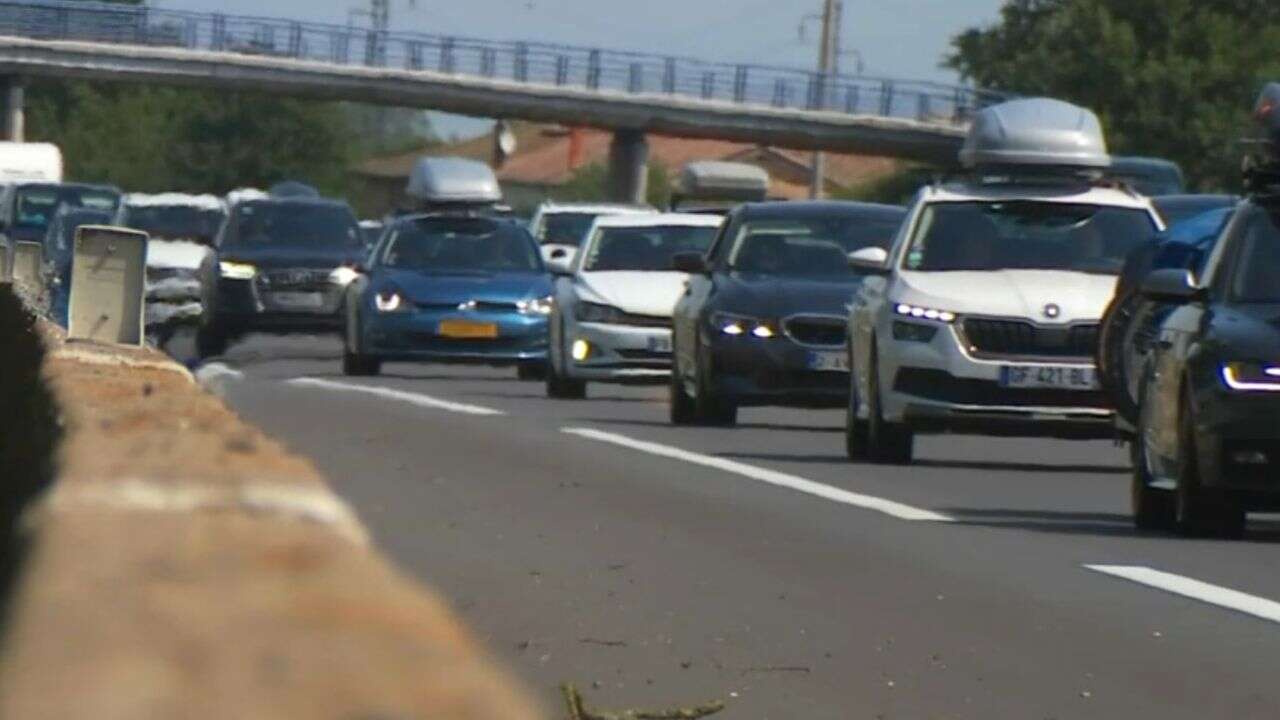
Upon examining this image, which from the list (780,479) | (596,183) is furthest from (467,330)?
(596,183)

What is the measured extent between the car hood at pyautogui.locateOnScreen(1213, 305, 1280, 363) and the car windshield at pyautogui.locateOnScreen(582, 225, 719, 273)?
15840mm

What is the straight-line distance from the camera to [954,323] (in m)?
19.6

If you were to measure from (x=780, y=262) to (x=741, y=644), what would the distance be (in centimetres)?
1451

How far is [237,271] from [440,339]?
597 cm

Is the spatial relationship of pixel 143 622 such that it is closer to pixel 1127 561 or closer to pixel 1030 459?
pixel 1127 561

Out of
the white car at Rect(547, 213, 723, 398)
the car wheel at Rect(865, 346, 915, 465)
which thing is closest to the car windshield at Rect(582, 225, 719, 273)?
the white car at Rect(547, 213, 723, 398)

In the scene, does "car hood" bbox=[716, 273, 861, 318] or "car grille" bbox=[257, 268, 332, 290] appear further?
"car grille" bbox=[257, 268, 332, 290]

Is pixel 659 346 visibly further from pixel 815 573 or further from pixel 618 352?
pixel 815 573

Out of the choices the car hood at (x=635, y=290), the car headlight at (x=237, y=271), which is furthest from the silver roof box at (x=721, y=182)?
the car hood at (x=635, y=290)

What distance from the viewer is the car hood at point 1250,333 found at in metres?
14.1

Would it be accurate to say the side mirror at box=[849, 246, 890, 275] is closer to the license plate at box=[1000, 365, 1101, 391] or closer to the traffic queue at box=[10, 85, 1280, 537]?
the traffic queue at box=[10, 85, 1280, 537]

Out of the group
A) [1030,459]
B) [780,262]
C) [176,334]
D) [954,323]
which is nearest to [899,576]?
[954,323]

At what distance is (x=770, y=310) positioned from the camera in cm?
2338

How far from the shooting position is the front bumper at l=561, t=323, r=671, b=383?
2880 cm
